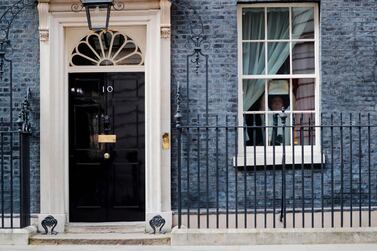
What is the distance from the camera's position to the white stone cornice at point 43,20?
9188 millimetres

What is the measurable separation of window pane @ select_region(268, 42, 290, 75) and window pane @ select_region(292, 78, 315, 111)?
265 millimetres

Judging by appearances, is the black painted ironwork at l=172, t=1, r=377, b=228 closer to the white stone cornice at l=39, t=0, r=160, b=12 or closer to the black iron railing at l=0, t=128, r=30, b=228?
the white stone cornice at l=39, t=0, r=160, b=12

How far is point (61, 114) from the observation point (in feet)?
30.6

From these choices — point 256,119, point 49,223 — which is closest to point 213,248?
point 256,119

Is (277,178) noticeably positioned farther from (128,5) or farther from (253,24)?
(128,5)

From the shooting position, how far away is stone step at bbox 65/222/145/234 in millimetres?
9242

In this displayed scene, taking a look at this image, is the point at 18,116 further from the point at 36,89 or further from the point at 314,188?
the point at 314,188

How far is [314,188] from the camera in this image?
9.36m

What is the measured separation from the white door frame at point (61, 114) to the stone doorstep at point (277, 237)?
873 millimetres

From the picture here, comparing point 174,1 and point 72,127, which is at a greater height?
point 174,1

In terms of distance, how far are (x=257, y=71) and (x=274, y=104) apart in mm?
581

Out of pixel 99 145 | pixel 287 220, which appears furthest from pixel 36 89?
pixel 287 220

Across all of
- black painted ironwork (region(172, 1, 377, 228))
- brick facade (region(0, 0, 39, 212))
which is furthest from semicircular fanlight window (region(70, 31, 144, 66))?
black painted ironwork (region(172, 1, 377, 228))

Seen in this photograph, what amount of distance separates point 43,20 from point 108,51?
108 centimetres
